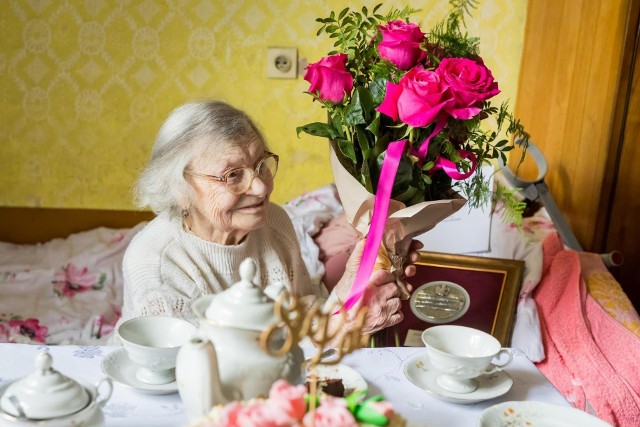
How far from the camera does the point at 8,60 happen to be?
110 inches

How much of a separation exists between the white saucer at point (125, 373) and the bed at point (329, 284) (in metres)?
1.12

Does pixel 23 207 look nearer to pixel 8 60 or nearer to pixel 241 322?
pixel 8 60

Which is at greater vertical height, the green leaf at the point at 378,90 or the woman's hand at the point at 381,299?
the green leaf at the point at 378,90

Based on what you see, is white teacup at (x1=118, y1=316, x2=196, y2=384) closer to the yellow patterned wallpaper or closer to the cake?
the cake

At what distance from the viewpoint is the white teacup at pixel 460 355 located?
1085mm

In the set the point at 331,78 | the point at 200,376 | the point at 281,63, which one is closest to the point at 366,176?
the point at 331,78

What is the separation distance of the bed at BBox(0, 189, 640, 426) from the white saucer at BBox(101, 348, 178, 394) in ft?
3.68

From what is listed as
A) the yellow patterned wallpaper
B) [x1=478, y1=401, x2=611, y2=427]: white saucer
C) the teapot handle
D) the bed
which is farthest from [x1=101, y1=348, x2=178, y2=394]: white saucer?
the yellow patterned wallpaper

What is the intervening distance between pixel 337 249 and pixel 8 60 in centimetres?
161

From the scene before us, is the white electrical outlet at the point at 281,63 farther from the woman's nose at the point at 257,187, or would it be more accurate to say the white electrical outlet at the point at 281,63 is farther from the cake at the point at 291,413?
the cake at the point at 291,413

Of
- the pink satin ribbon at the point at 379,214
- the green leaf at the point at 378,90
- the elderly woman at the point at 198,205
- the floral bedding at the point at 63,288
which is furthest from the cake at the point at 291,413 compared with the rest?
the floral bedding at the point at 63,288

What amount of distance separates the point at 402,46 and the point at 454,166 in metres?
0.23

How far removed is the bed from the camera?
1829 mm

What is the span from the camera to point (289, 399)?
2.43 feet
